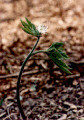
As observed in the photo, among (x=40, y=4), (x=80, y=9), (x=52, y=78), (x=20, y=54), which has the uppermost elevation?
(x=40, y=4)

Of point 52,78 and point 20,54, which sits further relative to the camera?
point 20,54

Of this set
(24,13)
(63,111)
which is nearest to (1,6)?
(24,13)

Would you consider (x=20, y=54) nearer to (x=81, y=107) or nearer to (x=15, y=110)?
(x=15, y=110)

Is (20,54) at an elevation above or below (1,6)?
below

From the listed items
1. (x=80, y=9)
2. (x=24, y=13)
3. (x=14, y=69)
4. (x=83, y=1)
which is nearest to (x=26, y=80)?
(x=14, y=69)

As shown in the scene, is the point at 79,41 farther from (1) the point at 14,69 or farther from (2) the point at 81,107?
(2) the point at 81,107

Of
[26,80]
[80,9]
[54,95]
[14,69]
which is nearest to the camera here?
[54,95]

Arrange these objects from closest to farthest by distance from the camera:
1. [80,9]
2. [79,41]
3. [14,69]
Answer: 1. [14,69]
2. [79,41]
3. [80,9]
